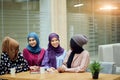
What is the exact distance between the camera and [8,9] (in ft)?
16.4

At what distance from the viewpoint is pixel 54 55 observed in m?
4.54

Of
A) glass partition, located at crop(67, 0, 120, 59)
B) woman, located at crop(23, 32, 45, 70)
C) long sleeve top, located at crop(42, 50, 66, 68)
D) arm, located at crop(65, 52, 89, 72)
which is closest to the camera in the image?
arm, located at crop(65, 52, 89, 72)

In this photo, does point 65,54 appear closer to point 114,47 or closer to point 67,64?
point 67,64

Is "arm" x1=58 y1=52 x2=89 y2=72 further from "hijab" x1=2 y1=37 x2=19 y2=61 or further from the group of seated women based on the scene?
"hijab" x1=2 y1=37 x2=19 y2=61

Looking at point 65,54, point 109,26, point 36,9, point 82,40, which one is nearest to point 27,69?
point 65,54

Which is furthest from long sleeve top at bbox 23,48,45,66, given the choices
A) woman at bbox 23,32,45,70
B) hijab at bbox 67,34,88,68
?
hijab at bbox 67,34,88,68

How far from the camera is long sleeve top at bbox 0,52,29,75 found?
12.9 ft

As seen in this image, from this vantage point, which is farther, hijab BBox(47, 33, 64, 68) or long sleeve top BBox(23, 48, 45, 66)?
long sleeve top BBox(23, 48, 45, 66)

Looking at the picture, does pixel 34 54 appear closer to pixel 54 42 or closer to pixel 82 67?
pixel 54 42

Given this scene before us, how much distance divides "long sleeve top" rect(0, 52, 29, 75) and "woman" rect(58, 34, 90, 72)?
62cm

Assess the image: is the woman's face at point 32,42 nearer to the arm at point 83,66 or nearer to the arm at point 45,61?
the arm at point 45,61

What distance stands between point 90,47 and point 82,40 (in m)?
2.24

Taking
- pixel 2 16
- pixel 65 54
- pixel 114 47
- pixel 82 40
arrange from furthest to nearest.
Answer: pixel 114 47
pixel 2 16
pixel 65 54
pixel 82 40

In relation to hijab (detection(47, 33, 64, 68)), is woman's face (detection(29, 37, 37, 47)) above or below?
above
